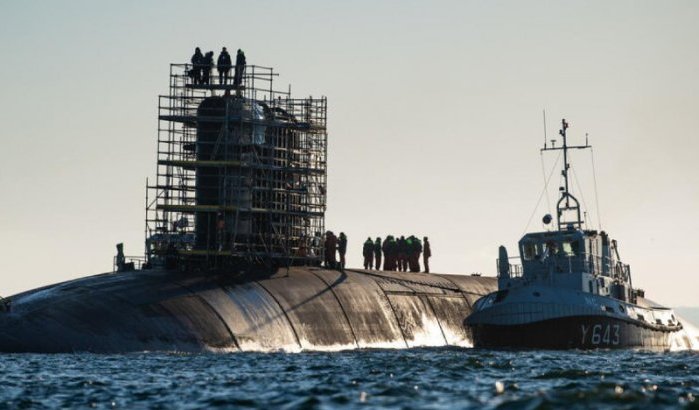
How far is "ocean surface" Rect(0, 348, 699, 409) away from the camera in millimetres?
29562

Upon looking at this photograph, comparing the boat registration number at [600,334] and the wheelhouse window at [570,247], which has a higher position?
the wheelhouse window at [570,247]

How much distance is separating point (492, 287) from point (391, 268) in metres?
6.46

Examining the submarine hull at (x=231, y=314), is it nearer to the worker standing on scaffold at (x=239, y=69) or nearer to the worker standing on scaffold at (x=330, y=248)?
the worker standing on scaffold at (x=330, y=248)

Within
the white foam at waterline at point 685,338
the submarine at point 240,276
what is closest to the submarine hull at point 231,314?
the submarine at point 240,276

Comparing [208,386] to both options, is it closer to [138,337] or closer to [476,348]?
[138,337]

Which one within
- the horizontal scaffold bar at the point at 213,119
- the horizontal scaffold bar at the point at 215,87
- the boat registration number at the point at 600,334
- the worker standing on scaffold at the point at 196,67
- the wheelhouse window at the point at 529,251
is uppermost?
the worker standing on scaffold at the point at 196,67

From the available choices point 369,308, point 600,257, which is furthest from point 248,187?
point 600,257

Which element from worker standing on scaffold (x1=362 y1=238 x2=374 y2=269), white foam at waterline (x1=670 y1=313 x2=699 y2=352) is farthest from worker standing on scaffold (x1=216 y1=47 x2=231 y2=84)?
white foam at waterline (x1=670 y1=313 x2=699 y2=352)

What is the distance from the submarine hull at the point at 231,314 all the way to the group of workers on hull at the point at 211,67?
899 centimetres

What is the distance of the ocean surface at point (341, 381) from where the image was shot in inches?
1164

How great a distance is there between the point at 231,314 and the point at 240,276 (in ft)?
15.9

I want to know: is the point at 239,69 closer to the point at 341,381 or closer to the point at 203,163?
the point at 203,163

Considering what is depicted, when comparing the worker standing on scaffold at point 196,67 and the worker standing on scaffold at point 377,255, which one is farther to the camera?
the worker standing on scaffold at point 377,255

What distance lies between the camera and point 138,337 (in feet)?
152
